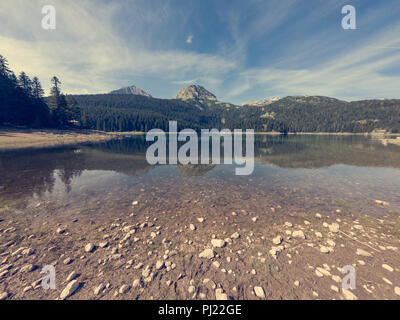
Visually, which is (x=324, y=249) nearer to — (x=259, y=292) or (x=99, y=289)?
(x=259, y=292)

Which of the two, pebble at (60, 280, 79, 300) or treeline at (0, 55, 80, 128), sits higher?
treeline at (0, 55, 80, 128)

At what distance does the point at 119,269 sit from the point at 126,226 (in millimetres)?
2844

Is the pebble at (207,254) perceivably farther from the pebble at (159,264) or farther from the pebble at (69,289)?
the pebble at (69,289)

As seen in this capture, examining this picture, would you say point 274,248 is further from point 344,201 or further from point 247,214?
point 344,201

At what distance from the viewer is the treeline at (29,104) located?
6669 centimetres

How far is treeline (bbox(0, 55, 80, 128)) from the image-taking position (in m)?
66.7

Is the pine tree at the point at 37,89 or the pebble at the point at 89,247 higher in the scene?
the pine tree at the point at 37,89

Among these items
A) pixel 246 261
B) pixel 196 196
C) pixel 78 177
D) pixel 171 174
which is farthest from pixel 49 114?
pixel 246 261

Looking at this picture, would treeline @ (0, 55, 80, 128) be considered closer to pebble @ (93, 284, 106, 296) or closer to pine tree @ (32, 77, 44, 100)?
pine tree @ (32, 77, 44, 100)

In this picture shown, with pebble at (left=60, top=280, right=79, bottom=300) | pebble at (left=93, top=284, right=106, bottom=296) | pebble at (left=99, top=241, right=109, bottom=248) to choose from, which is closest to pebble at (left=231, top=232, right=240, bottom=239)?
pebble at (left=93, top=284, right=106, bottom=296)

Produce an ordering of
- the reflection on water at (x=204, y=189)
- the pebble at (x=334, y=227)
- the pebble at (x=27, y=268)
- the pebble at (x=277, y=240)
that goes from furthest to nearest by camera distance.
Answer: the reflection on water at (x=204, y=189) → the pebble at (x=334, y=227) → the pebble at (x=277, y=240) → the pebble at (x=27, y=268)

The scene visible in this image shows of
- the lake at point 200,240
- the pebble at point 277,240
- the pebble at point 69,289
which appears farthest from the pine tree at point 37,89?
the pebble at point 277,240

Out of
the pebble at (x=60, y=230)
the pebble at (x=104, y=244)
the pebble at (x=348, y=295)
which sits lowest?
the pebble at (x=348, y=295)

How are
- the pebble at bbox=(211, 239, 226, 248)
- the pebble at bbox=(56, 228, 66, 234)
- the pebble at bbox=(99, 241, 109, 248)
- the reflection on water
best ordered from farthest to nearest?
the reflection on water
the pebble at bbox=(56, 228, 66, 234)
the pebble at bbox=(211, 239, 226, 248)
the pebble at bbox=(99, 241, 109, 248)
